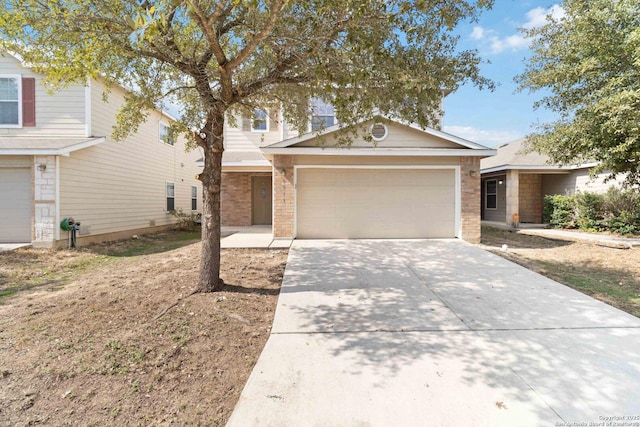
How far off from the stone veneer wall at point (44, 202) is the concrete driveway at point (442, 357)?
26.7 ft

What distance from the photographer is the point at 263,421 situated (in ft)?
7.92

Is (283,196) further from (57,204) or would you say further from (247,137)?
(57,204)

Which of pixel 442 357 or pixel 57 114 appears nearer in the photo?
pixel 442 357

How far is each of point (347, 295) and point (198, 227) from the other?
12714 mm

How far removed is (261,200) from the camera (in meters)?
14.4

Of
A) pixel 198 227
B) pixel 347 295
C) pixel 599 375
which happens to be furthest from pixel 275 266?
pixel 198 227

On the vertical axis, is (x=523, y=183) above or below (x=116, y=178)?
above

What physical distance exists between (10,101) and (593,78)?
16762 millimetres

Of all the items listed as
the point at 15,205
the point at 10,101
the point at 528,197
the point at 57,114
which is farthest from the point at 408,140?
the point at 10,101

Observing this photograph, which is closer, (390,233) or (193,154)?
(390,233)

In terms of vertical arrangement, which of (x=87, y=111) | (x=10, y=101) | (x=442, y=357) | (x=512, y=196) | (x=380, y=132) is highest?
(x=10, y=101)

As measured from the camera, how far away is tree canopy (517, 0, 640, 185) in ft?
22.8

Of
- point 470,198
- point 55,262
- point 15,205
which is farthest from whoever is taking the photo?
point 470,198

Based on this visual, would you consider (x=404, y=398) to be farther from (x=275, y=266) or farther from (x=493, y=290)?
(x=275, y=266)
